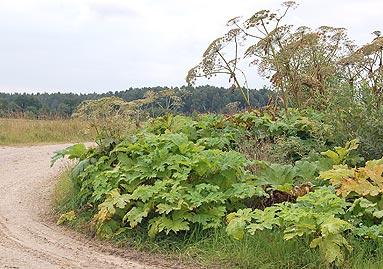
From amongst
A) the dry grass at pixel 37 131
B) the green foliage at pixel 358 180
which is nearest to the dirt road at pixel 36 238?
the green foliage at pixel 358 180

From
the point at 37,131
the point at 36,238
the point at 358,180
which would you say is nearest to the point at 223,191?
the point at 358,180

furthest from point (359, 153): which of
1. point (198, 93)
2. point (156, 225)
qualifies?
point (198, 93)

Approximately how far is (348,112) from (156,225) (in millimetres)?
3190

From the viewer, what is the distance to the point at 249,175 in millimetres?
7426

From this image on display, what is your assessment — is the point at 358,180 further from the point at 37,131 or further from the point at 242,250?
the point at 37,131

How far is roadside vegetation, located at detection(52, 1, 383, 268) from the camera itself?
19.5 feet

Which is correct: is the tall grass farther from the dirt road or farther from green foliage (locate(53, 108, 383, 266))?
the dirt road

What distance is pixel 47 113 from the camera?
26.7 m

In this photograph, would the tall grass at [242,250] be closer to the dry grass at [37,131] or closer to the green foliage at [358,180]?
the green foliage at [358,180]

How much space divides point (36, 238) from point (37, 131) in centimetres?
1643

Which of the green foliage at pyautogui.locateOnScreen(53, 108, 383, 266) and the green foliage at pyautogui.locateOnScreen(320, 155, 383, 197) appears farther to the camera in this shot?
the green foliage at pyautogui.locateOnScreen(320, 155, 383, 197)

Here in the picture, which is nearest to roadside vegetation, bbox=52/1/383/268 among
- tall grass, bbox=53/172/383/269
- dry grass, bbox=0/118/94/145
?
tall grass, bbox=53/172/383/269

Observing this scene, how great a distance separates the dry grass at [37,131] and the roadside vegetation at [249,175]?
11.9m

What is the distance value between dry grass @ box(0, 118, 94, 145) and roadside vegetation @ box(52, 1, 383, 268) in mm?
11889
